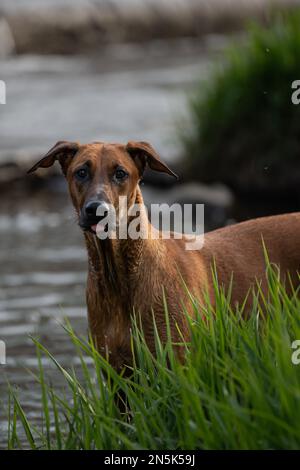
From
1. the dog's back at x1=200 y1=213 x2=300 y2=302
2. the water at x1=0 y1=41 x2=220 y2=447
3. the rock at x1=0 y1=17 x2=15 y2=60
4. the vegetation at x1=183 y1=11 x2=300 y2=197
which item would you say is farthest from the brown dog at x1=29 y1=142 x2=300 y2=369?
the rock at x1=0 y1=17 x2=15 y2=60

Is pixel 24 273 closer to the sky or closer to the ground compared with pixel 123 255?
closer to the ground

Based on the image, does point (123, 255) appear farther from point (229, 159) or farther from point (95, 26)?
point (95, 26)

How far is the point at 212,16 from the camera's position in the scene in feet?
71.5

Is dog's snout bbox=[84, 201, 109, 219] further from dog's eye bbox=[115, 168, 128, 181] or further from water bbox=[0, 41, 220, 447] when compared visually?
water bbox=[0, 41, 220, 447]

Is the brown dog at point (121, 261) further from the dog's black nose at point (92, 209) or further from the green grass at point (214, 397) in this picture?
the green grass at point (214, 397)

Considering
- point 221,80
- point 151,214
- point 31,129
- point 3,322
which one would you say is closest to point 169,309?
point 3,322

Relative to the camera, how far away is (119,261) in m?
6.07

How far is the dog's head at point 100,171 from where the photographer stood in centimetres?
574

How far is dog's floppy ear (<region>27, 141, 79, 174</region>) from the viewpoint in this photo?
20.2 feet

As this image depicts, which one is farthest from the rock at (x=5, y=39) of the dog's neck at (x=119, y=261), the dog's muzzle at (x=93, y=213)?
the dog's muzzle at (x=93, y=213)

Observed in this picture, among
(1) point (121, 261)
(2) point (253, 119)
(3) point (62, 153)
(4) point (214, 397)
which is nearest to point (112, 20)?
(2) point (253, 119)

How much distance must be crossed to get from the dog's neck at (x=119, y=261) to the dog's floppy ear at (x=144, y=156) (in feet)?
0.52

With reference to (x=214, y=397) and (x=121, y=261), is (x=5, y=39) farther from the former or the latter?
(x=214, y=397)
